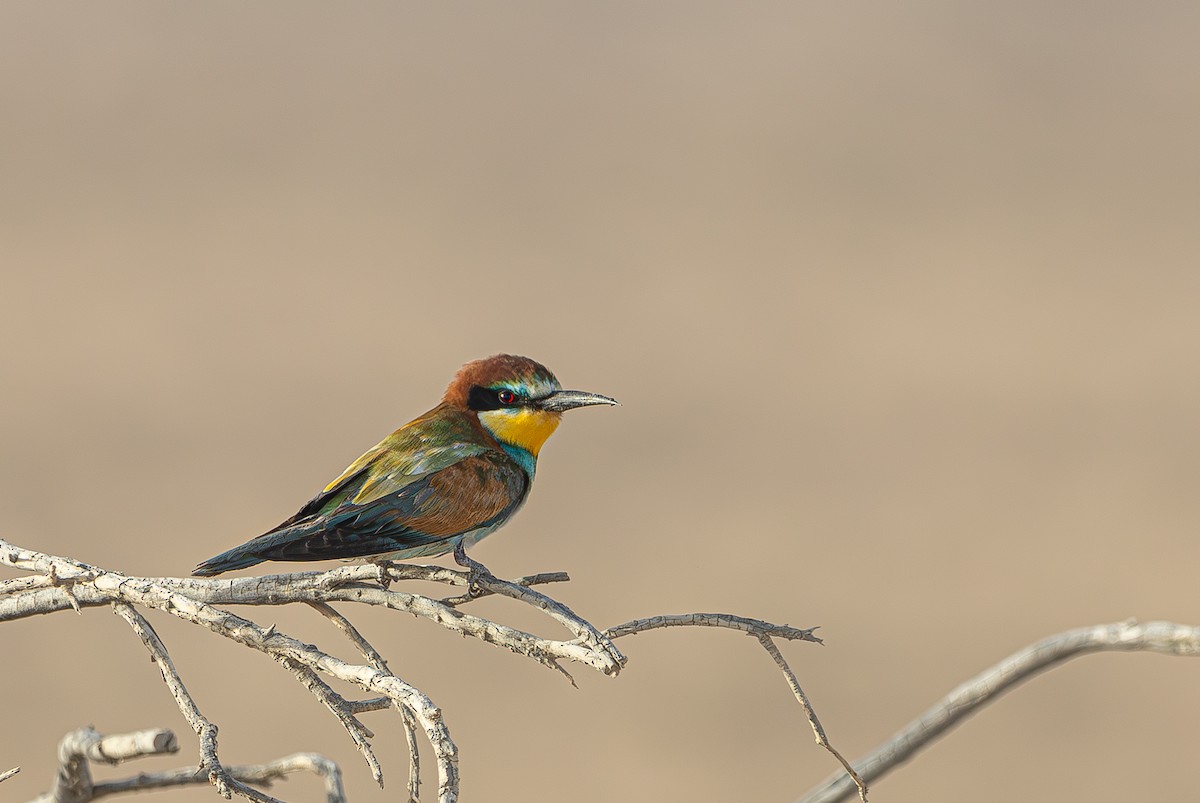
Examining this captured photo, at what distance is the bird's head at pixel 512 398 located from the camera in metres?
3.00

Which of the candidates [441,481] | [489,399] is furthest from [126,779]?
[489,399]

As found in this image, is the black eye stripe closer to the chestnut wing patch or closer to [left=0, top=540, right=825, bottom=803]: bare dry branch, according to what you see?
the chestnut wing patch

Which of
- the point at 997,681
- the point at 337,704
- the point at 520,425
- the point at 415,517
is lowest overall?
the point at 997,681

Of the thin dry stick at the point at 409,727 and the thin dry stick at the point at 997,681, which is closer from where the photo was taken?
the thin dry stick at the point at 997,681

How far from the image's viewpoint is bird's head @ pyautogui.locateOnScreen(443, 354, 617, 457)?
300cm

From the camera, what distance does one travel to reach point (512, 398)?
3023 mm

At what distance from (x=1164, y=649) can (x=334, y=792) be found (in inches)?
38.7

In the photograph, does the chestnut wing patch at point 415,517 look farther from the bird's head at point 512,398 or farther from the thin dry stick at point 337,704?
the thin dry stick at point 337,704

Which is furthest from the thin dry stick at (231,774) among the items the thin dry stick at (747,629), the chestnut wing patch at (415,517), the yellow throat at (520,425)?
the yellow throat at (520,425)

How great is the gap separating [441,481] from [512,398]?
0.37 meters

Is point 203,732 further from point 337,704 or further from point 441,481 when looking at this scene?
point 441,481

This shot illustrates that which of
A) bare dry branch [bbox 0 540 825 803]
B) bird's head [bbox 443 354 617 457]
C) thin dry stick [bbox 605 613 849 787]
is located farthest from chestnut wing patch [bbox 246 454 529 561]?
thin dry stick [bbox 605 613 849 787]

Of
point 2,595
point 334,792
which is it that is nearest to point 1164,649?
point 334,792

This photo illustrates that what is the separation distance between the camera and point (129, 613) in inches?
77.9
